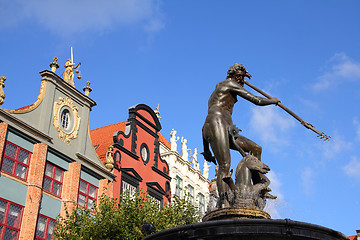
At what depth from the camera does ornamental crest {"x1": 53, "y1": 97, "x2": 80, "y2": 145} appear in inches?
938

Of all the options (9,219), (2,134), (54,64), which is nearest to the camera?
(9,219)

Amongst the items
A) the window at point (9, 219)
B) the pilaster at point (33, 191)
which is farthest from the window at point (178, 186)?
the window at point (9, 219)

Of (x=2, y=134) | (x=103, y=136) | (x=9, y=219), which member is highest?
(x=103, y=136)

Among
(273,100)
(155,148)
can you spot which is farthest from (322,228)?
(155,148)

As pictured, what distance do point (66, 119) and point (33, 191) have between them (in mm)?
5218

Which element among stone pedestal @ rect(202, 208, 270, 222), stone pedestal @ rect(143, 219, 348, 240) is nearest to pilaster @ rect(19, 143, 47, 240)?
stone pedestal @ rect(202, 208, 270, 222)

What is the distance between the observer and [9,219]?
64.6 ft

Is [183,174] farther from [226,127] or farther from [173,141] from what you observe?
[226,127]

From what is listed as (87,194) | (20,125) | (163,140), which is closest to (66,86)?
(20,125)

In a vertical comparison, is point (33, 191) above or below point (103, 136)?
below

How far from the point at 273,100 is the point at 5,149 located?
49.6ft

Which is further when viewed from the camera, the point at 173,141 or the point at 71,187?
the point at 173,141

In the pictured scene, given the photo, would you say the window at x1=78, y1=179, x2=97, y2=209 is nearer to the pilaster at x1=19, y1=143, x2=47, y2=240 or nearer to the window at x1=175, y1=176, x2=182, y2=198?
the pilaster at x1=19, y1=143, x2=47, y2=240

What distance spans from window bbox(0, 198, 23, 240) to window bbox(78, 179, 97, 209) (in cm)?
395
